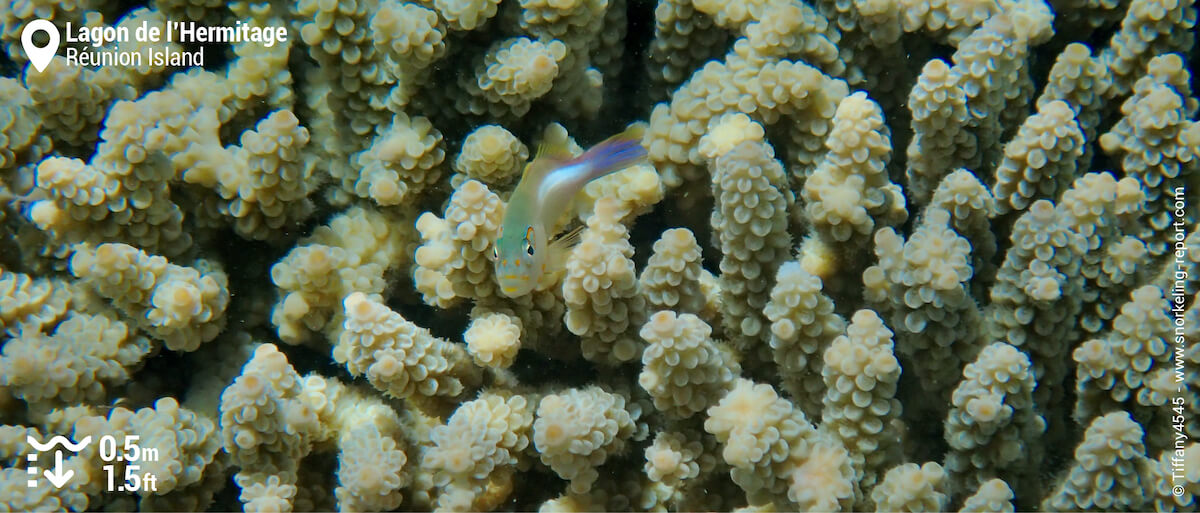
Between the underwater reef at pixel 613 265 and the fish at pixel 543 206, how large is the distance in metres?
0.08

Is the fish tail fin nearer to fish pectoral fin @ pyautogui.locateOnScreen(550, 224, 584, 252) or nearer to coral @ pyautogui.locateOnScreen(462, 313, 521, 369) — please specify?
fish pectoral fin @ pyautogui.locateOnScreen(550, 224, 584, 252)

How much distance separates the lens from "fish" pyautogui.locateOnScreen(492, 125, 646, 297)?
1979 millimetres

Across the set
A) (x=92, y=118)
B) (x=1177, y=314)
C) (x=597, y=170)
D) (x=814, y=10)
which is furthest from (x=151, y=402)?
(x=1177, y=314)

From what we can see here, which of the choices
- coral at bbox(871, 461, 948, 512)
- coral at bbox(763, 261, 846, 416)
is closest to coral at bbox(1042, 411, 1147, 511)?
coral at bbox(871, 461, 948, 512)

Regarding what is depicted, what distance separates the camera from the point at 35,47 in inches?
91.9

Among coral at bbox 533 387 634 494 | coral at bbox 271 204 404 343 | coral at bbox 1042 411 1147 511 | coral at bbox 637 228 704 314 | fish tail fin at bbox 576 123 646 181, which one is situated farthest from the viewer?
coral at bbox 271 204 404 343

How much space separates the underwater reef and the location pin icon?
0.05 meters

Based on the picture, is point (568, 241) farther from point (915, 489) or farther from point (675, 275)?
point (915, 489)

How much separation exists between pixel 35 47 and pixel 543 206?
1.69 m

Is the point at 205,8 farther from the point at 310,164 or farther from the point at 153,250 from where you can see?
the point at 153,250

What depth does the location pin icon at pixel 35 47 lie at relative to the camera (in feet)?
7.59

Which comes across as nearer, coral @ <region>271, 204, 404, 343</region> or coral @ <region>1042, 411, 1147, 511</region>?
coral @ <region>1042, 411, 1147, 511</region>

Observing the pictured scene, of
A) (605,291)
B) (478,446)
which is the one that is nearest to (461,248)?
(605,291)

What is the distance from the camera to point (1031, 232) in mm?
1967
